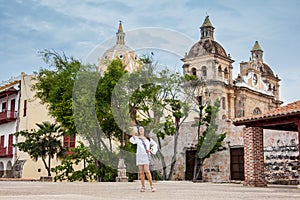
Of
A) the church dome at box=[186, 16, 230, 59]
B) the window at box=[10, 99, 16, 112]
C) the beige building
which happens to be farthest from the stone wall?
the church dome at box=[186, 16, 230, 59]

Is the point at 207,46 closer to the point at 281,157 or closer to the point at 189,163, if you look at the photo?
the point at 189,163

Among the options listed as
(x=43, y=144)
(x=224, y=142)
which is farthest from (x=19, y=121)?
(x=224, y=142)

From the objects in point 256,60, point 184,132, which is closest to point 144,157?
point 184,132

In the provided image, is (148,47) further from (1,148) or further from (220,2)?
(1,148)

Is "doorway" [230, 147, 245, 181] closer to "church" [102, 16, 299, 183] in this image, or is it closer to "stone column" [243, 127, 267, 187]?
"church" [102, 16, 299, 183]

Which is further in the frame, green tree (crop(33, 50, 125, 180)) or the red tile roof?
green tree (crop(33, 50, 125, 180))

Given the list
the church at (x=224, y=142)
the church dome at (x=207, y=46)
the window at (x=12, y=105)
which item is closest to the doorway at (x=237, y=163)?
the church at (x=224, y=142)

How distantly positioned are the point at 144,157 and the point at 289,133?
31.4 ft

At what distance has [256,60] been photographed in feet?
168

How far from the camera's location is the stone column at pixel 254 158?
498 inches

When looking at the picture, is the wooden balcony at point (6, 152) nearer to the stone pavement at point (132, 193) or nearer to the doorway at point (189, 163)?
the doorway at point (189, 163)

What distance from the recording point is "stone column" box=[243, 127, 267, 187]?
1266cm

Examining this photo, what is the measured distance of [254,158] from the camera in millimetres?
12719

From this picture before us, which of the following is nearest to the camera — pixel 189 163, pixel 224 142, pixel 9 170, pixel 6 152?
pixel 224 142
